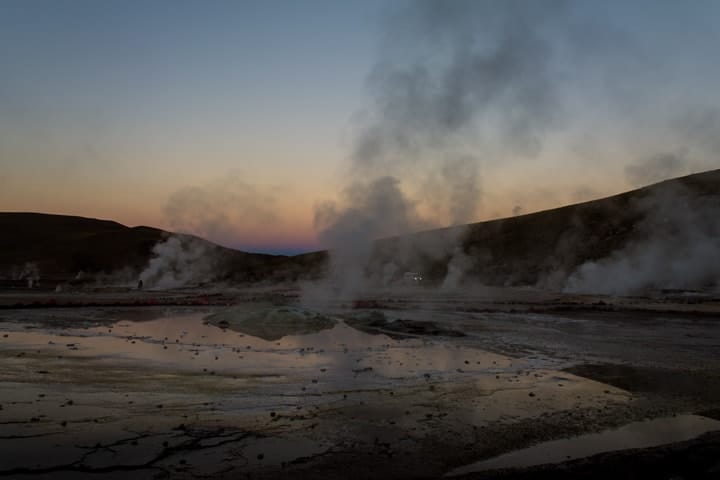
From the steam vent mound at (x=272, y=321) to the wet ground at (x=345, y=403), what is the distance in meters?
0.67

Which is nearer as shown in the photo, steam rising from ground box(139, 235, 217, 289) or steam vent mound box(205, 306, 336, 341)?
steam vent mound box(205, 306, 336, 341)

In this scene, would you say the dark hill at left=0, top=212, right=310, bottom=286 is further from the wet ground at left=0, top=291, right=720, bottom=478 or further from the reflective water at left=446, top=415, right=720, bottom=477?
the reflective water at left=446, top=415, right=720, bottom=477

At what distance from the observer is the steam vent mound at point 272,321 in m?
23.6

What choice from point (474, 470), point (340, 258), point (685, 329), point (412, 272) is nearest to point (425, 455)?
point (474, 470)

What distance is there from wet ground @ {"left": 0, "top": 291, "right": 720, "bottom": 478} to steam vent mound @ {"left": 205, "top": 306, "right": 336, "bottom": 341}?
67cm

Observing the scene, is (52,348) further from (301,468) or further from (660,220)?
(660,220)

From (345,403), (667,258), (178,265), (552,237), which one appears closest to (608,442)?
(345,403)

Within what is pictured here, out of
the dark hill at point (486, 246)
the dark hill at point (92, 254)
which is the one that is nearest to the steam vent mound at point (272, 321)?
the dark hill at point (486, 246)

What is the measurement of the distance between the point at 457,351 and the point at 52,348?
12881 mm

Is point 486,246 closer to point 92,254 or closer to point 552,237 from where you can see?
point 552,237

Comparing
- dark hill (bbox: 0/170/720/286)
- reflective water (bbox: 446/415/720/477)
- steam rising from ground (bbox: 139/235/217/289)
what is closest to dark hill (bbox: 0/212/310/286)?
dark hill (bbox: 0/170/720/286)

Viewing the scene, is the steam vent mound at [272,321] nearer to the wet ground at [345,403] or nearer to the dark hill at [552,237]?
the wet ground at [345,403]

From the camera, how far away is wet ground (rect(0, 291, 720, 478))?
7.49 m

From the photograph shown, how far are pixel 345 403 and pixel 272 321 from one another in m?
14.5
